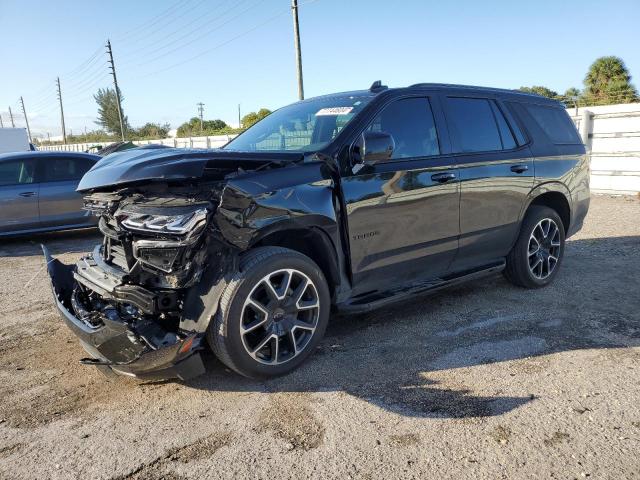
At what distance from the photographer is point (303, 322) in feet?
11.6

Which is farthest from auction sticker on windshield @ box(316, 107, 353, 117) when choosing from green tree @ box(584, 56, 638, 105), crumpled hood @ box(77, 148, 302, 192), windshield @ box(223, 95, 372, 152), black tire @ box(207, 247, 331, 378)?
green tree @ box(584, 56, 638, 105)

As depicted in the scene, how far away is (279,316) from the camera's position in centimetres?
341

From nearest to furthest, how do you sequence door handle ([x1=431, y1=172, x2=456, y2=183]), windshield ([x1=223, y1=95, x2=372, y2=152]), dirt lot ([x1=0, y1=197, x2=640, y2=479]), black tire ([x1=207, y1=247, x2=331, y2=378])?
1. dirt lot ([x1=0, y1=197, x2=640, y2=479])
2. black tire ([x1=207, y1=247, x2=331, y2=378])
3. windshield ([x1=223, y1=95, x2=372, y2=152])
4. door handle ([x1=431, y1=172, x2=456, y2=183])

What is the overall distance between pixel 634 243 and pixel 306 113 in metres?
5.81

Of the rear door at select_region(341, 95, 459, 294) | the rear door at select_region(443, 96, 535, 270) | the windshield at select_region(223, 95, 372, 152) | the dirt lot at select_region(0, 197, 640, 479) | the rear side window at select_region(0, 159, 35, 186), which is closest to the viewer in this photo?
the dirt lot at select_region(0, 197, 640, 479)

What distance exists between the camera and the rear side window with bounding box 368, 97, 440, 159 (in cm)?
407

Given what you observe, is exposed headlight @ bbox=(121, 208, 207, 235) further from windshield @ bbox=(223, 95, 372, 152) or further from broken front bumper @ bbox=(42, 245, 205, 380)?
windshield @ bbox=(223, 95, 372, 152)

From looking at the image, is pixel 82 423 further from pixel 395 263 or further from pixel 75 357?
pixel 395 263

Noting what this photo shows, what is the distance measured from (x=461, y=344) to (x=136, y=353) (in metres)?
2.44

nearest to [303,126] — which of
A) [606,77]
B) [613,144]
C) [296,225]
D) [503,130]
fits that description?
[296,225]

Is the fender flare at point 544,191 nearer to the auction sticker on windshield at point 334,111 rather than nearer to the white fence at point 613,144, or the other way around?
the auction sticker on windshield at point 334,111

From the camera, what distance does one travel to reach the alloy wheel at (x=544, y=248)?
5320mm

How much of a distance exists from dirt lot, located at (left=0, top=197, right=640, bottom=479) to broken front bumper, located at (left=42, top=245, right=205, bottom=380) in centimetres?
28

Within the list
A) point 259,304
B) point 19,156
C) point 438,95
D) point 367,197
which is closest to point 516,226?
point 438,95
